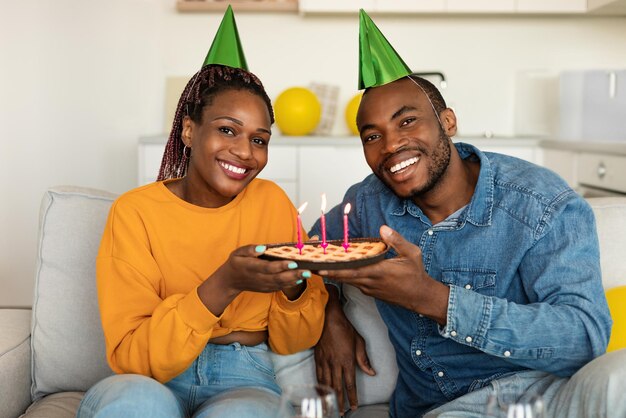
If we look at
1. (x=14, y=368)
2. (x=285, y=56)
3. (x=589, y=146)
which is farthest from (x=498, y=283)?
(x=285, y=56)

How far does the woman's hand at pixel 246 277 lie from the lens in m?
1.25

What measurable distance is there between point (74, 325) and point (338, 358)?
59 cm

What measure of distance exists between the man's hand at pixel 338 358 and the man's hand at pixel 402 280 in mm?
337

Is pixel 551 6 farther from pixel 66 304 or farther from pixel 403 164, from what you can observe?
pixel 66 304

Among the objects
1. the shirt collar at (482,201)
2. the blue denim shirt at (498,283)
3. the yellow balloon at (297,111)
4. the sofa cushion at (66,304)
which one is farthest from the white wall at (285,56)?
the shirt collar at (482,201)

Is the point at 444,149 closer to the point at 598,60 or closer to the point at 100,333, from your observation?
the point at 100,333

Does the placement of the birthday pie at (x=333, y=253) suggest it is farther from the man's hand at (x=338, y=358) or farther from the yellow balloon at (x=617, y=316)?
the yellow balloon at (x=617, y=316)

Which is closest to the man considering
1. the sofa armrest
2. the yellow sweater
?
the yellow sweater

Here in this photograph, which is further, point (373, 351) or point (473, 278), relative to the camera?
point (373, 351)

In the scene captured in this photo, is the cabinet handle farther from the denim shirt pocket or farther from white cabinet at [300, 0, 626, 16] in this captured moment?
the denim shirt pocket

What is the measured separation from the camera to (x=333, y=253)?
129 centimetres

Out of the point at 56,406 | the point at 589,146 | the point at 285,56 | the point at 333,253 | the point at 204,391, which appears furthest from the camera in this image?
the point at 285,56

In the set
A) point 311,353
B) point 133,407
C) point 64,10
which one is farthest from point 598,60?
point 133,407

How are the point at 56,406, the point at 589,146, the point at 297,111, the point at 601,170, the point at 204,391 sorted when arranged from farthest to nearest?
the point at 297,111
the point at 589,146
the point at 601,170
the point at 56,406
the point at 204,391
